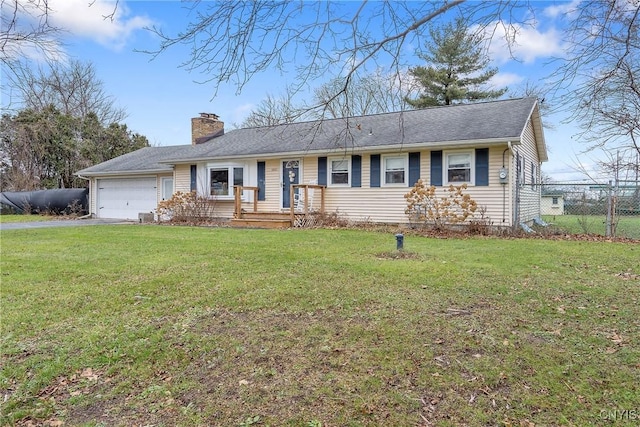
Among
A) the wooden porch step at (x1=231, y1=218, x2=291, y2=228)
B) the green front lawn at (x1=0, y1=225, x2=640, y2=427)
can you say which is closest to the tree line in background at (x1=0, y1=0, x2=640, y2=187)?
the green front lawn at (x1=0, y1=225, x2=640, y2=427)

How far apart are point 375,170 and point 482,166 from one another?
3.16 meters

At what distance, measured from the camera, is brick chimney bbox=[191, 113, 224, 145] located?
1805 cm

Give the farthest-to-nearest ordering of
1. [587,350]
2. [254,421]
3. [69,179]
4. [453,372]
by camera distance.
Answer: [69,179] < [587,350] < [453,372] < [254,421]

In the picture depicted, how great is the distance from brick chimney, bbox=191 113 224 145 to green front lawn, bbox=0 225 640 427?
12697 mm

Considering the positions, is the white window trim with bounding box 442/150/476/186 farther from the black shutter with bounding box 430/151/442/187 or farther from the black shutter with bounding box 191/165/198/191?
the black shutter with bounding box 191/165/198/191

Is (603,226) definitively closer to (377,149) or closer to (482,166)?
(482,166)

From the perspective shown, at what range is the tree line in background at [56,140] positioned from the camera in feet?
76.8

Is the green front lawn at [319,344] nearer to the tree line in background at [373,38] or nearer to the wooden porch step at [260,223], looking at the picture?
the tree line in background at [373,38]

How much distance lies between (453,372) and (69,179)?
2819 centimetres

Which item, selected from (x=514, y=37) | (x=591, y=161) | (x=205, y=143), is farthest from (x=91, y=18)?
(x=205, y=143)

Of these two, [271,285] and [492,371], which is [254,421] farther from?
[271,285]

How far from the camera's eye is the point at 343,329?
3.51 metres

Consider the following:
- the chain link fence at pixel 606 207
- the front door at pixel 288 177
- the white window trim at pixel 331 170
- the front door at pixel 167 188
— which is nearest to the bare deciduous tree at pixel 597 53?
the chain link fence at pixel 606 207

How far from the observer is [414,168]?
12141 millimetres
